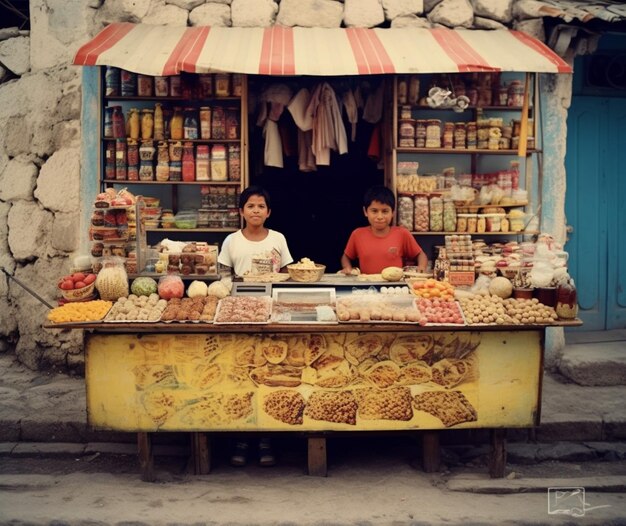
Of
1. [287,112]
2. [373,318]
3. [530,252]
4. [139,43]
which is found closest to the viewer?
[373,318]

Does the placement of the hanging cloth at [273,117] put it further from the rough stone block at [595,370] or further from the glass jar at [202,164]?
the rough stone block at [595,370]

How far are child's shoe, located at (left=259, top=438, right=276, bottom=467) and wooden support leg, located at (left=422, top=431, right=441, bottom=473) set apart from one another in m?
1.06

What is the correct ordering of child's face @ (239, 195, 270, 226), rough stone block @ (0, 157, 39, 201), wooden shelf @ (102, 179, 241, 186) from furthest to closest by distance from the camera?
1. rough stone block @ (0, 157, 39, 201)
2. wooden shelf @ (102, 179, 241, 186)
3. child's face @ (239, 195, 270, 226)

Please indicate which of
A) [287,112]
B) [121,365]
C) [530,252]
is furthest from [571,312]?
[287,112]

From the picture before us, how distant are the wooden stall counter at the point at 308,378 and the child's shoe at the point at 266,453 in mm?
474

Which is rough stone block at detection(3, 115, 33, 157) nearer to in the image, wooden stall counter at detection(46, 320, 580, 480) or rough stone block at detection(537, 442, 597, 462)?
wooden stall counter at detection(46, 320, 580, 480)

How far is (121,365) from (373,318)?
5.39ft

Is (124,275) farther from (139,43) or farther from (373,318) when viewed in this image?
(139,43)

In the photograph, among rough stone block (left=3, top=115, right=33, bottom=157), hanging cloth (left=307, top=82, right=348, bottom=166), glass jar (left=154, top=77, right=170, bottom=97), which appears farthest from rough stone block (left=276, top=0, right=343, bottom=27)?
rough stone block (left=3, top=115, right=33, bottom=157)

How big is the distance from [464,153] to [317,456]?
3430mm

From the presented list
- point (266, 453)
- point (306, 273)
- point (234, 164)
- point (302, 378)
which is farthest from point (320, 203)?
point (302, 378)

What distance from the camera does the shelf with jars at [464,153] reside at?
6344mm

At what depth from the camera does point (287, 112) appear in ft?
23.2

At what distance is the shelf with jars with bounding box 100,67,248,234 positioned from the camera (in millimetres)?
6289
